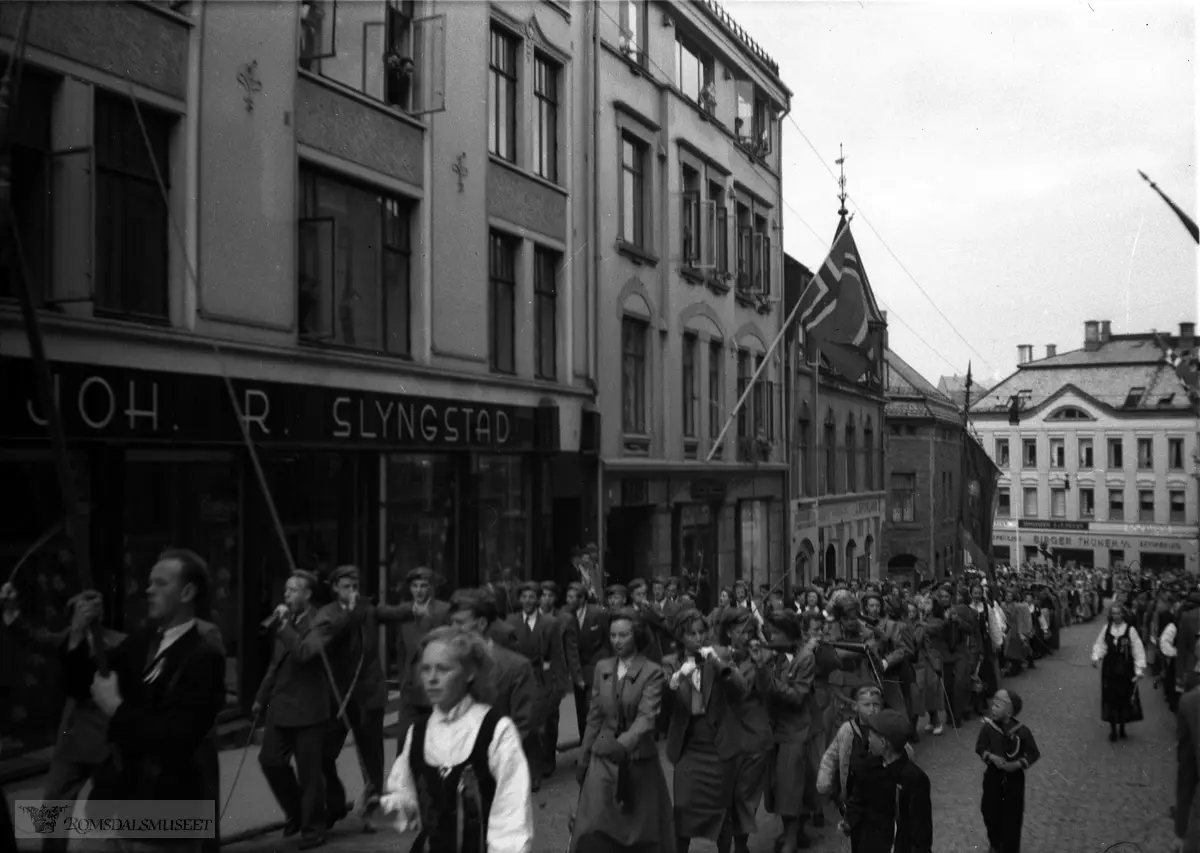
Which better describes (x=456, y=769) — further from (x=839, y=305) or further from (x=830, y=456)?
(x=830, y=456)

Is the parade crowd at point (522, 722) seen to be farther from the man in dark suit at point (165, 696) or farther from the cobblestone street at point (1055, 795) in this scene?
the cobblestone street at point (1055, 795)

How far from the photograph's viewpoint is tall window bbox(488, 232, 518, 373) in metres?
18.3

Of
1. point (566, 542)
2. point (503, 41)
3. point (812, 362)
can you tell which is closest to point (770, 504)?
point (812, 362)

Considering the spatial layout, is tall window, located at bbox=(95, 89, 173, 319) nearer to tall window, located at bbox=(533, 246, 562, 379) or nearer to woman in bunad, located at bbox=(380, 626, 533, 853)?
woman in bunad, located at bbox=(380, 626, 533, 853)

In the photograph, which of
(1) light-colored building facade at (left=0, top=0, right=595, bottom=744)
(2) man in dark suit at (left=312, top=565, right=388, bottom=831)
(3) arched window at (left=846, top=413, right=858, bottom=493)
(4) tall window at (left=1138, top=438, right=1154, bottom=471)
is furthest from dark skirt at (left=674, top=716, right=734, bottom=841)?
(4) tall window at (left=1138, top=438, right=1154, bottom=471)

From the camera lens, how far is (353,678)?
29.6 feet


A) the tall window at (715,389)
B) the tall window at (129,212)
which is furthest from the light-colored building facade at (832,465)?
the tall window at (129,212)

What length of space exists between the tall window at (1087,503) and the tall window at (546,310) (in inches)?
2453

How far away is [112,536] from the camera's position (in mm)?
10945

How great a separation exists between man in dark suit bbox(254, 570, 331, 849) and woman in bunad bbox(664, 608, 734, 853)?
2.47 metres

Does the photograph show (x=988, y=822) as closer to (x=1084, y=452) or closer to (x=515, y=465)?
(x=515, y=465)

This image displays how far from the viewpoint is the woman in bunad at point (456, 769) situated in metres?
4.66

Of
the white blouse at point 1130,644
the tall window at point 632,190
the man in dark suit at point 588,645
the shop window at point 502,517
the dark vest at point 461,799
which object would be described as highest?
the tall window at point 632,190

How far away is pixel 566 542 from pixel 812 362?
17441 millimetres
